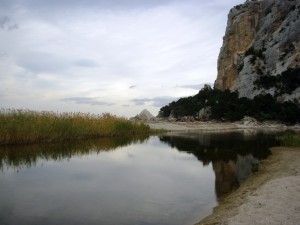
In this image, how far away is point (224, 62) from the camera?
3625 inches

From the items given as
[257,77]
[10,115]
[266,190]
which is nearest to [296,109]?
[257,77]

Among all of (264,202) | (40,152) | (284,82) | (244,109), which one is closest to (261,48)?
(284,82)

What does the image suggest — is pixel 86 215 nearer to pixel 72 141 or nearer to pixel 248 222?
pixel 248 222

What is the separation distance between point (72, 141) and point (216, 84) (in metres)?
72.9

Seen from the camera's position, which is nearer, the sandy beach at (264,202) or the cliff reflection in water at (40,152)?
the sandy beach at (264,202)

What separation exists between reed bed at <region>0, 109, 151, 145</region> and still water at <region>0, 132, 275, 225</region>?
1179 millimetres

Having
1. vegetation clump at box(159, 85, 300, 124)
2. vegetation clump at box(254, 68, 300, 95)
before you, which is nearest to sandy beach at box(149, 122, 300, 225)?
vegetation clump at box(159, 85, 300, 124)

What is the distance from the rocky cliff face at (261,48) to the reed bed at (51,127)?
118 ft

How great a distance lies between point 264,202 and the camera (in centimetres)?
788

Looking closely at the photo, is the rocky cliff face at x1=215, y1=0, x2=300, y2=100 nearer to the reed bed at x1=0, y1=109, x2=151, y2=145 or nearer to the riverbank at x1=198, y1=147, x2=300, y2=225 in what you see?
the reed bed at x1=0, y1=109, x2=151, y2=145

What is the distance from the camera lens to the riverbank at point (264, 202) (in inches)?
263

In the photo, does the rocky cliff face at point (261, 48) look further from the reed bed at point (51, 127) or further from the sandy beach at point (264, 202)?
the sandy beach at point (264, 202)

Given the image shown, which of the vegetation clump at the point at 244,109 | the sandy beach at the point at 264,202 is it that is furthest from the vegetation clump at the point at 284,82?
the sandy beach at the point at 264,202

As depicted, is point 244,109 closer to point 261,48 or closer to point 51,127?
point 261,48
